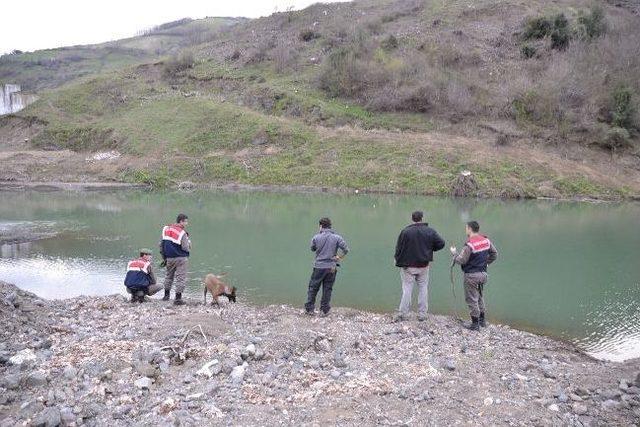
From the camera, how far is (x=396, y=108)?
166 feet

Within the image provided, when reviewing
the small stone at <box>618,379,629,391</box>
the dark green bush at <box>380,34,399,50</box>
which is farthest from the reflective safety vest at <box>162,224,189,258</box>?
the dark green bush at <box>380,34,399,50</box>

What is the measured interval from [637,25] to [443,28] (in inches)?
789

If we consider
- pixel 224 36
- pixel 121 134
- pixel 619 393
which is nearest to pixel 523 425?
pixel 619 393

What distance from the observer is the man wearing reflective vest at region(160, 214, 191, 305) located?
12.5 meters

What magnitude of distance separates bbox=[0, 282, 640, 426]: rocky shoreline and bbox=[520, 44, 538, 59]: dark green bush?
4916 centimetres

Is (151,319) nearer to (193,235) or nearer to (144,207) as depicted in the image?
(193,235)

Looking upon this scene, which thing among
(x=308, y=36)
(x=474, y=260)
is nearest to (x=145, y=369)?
(x=474, y=260)

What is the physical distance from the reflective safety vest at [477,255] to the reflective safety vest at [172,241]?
645 centimetres

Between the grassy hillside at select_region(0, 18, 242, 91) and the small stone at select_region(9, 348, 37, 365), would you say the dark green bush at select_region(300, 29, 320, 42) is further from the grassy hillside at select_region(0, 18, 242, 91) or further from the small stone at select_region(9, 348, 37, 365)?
the small stone at select_region(9, 348, 37, 365)

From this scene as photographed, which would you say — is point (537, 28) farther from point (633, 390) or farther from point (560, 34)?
point (633, 390)

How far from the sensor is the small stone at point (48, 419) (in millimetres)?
6711

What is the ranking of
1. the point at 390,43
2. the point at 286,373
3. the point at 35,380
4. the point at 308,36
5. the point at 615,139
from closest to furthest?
1. the point at 35,380
2. the point at 286,373
3. the point at 615,139
4. the point at 390,43
5. the point at 308,36

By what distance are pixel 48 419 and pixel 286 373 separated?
3379 millimetres

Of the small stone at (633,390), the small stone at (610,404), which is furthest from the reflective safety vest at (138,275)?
the small stone at (633,390)
